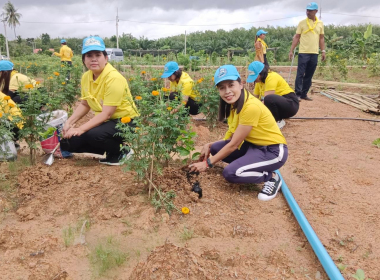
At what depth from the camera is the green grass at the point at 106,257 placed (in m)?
1.91

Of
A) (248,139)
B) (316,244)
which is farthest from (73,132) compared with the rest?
(316,244)

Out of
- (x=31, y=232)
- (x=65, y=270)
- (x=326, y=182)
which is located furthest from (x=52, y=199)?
(x=326, y=182)

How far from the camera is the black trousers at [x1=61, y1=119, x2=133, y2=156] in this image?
10.4ft

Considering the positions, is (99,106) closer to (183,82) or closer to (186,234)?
(183,82)

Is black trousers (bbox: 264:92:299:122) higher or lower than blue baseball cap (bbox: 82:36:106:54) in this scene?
lower

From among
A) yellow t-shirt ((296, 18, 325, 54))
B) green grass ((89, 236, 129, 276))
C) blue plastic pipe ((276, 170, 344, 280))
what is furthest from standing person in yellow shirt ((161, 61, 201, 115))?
yellow t-shirt ((296, 18, 325, 54))

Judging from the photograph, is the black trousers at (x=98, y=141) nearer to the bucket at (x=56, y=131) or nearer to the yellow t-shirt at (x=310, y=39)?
the bucket at (x=56, y=131)

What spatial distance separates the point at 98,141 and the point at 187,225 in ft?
4.56

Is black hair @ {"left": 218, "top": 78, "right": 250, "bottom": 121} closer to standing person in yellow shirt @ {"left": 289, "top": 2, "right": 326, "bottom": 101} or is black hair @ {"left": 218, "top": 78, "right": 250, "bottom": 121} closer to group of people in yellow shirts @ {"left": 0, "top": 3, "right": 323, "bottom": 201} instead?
group of people in yellow shirts @ {"left": 0, "top": 3, "right": 323, "bottom": 201}

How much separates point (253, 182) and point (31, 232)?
69.5 inches

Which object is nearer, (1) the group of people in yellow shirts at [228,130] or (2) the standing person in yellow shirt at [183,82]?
(1) the group of people in yellow shirts at [228,130]

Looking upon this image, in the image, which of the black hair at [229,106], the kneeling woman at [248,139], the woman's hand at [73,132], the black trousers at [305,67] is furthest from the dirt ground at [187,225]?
the black trousers at [305,67]

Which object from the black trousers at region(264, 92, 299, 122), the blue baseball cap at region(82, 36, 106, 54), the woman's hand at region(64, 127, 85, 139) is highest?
the blue baseball cap at region(82, 36, 106, 54)

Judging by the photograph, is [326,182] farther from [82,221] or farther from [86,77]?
[86,77]
